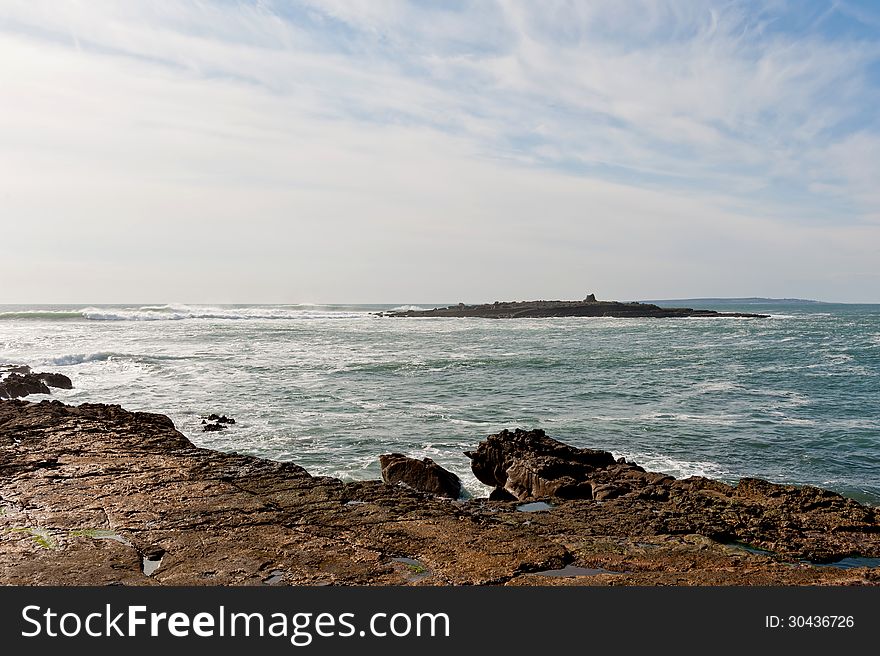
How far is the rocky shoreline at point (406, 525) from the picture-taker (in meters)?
7.36

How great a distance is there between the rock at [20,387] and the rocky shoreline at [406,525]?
13314mm

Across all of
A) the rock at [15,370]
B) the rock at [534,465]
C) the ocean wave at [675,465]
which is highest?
the rock at [534,465]

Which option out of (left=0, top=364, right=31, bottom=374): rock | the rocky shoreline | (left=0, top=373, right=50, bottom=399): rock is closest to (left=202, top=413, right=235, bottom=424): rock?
the rocky shoreline

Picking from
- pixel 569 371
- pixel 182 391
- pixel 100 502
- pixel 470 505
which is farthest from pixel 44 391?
pixel 569 371

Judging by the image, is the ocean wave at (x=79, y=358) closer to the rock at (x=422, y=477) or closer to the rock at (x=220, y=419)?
the rock at (x=220, y=419)

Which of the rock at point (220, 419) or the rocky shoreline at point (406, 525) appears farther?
the rock at point (220, 419)

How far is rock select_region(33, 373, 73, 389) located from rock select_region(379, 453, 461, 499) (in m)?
22.0

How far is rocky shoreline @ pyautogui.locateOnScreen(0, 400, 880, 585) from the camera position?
24.1 ft

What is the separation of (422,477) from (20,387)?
72.8ft

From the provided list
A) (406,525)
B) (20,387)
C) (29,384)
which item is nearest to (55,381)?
(29,384)

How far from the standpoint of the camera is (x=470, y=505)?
35.1ft

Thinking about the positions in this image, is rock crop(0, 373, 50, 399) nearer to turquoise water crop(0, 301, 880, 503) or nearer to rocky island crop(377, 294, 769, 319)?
turquoise water crop(0, 301, 880, 503)

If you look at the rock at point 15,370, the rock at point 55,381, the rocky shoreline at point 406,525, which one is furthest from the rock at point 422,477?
the rock at point 15,370

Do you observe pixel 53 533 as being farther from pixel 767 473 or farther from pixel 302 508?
pixel 767 473
